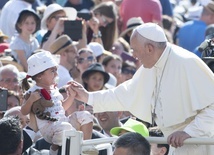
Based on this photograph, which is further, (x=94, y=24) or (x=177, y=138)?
(x=94, y=24)

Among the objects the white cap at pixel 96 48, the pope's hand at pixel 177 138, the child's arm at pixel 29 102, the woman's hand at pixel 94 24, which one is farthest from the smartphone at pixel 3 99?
the woman's hand at pixel 94 24

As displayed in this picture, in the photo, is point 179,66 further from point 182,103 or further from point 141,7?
point 141,7

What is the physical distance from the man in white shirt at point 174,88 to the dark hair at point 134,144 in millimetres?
638

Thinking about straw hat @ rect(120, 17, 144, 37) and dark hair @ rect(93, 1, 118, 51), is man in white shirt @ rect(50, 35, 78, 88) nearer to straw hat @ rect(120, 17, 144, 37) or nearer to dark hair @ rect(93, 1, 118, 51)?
dark hair @ rect(93, 1, 118, 51)

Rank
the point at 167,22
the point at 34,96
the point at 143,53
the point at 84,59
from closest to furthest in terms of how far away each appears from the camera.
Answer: the point at 143,53
the point at 34,96
the point at 84,59
the point at 167,22

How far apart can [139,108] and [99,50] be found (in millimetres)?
4930

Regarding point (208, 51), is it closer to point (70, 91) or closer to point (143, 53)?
point (143, 53)

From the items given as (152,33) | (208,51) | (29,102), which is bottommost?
(29,102)

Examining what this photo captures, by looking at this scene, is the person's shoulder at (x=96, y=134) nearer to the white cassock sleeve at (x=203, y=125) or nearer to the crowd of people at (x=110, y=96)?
the crowd of people at (x=110, y=96)

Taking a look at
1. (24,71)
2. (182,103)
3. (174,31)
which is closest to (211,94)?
(182,103)

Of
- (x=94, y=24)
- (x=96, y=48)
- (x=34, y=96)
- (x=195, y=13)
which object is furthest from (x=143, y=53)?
(x=195, y=13)

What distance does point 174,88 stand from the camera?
8727 mm

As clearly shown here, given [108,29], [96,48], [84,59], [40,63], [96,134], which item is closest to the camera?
[40,63]

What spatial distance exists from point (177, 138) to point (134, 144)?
53cm
